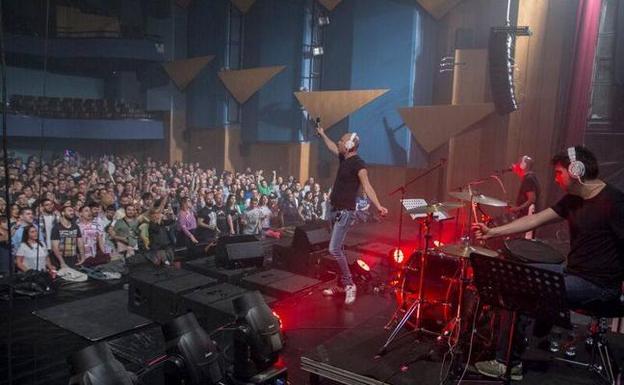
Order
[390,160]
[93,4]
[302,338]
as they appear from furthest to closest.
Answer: [93,4] < [390,160] < [302,338]

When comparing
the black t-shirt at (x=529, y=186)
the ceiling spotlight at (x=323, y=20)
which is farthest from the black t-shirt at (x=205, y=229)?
the ceiling spotlight at (x=323, y=20)

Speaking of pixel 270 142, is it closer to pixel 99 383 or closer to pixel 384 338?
pixel 384 338

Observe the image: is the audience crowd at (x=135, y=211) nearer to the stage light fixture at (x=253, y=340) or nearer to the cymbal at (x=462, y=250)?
the stage light fixture at (x=253, y=340)

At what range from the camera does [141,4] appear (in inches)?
523

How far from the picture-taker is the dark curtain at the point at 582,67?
7133mm

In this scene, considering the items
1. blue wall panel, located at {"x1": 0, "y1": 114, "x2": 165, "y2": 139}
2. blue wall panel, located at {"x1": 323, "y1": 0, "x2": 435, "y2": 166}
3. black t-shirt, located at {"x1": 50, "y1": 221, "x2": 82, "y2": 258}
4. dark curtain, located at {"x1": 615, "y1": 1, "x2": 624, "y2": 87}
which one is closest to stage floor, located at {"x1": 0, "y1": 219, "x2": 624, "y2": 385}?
black t-shirt, located at {"x1": 50, "y1": 221, "x2": 82, "y2": 258}

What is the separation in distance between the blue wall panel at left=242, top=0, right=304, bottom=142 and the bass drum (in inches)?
288

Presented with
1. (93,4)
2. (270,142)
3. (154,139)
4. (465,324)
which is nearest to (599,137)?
(465,324)

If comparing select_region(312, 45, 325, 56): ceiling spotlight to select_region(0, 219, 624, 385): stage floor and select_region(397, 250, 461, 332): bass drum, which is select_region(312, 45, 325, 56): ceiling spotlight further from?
select_region(397, 250, 461, 332): bass drum

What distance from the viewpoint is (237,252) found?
5.63m

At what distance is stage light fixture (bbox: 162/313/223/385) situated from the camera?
8.52ft

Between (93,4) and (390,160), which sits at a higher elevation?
(93,4)

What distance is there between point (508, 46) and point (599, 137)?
2208 millimetres

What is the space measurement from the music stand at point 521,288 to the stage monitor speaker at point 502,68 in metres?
5.40
